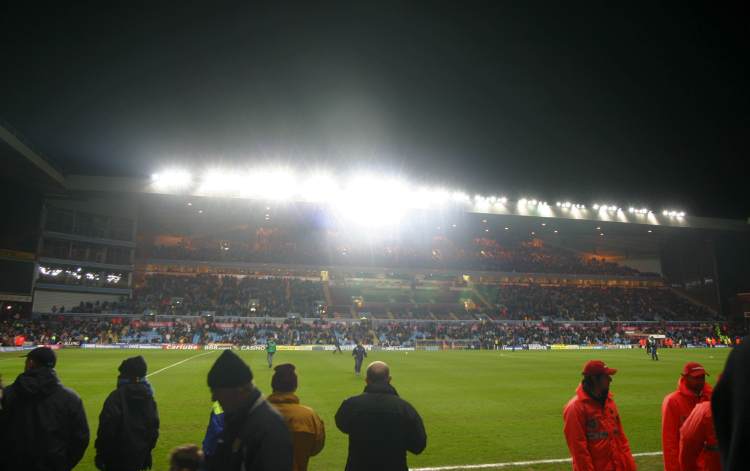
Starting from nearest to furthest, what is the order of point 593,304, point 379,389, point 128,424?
point 379,389, point 128,424, point 593,304

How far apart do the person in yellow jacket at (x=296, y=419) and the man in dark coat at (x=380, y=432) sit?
39cm

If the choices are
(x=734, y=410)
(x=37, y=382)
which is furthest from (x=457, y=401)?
(x=734, y=410)

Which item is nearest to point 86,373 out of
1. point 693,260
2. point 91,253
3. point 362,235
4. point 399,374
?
point 399,374

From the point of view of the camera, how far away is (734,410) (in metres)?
1.42

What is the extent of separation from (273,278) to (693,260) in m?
55.0

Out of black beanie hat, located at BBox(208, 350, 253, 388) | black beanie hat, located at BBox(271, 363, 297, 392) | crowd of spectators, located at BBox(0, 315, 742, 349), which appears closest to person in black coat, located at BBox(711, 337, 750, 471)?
black beanie hat, located at BBox(208, 350, 253, 388)

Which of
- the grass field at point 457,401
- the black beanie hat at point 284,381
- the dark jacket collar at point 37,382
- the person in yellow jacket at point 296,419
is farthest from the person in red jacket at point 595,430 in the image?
the dark jacket collar at point 37,382

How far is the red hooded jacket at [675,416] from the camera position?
4.88 meters

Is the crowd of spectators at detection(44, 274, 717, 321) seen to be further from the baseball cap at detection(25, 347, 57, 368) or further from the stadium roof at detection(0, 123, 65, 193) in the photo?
the baseball cap at detection(25, 347, 57, 368)

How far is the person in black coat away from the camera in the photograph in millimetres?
1366

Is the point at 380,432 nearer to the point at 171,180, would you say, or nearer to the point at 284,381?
the point at 284,381

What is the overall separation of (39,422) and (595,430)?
5347 mm

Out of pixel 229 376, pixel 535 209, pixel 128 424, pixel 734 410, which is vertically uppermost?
pixel 535 209

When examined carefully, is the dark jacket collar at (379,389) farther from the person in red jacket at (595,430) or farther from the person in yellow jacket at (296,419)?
the person in red jacket at (595,430)
